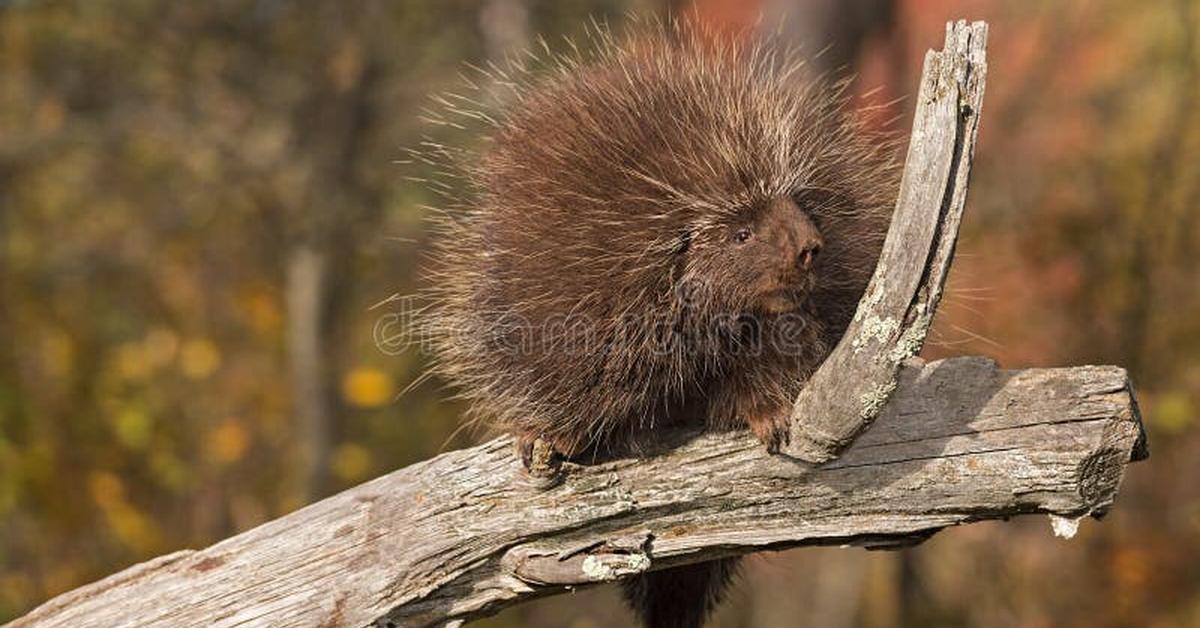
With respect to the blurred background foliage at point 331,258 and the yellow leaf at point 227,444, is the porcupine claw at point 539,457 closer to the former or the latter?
the blurred background foliage at point 331,258

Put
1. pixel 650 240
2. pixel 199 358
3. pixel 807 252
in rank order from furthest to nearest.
→ pixel 199 358
pixel 650 240
pixel 807 252

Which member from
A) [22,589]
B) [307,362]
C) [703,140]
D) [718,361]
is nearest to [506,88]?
[703,140]

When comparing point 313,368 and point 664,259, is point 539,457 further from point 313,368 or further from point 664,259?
point 313,368

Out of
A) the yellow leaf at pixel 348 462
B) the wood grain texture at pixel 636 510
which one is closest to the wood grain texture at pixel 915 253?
the wood grain texture at pixel 636 510

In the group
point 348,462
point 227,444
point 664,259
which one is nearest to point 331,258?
point 348,462

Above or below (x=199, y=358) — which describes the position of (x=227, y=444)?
below

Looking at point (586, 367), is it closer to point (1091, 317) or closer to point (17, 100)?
point (1091, 317)
